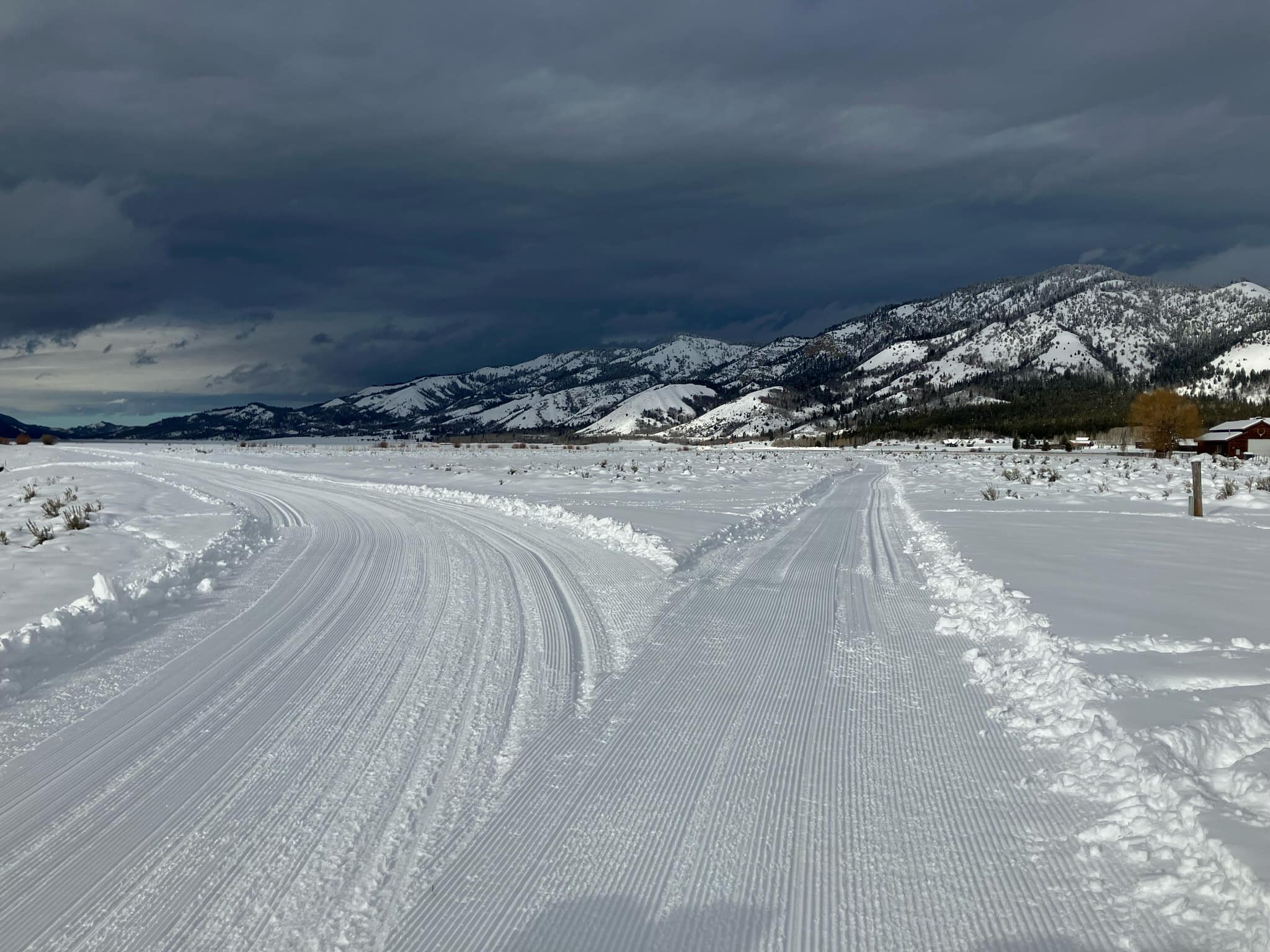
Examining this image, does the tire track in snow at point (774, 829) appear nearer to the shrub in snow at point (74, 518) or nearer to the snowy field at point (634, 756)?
the snowy field at point (634, 756)

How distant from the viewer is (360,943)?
2.99 metres

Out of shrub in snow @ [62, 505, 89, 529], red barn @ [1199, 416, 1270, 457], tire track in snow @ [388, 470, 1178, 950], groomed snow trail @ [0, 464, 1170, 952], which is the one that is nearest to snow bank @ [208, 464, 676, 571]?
groomed snow trail @ [0, 464, 1170, 952]

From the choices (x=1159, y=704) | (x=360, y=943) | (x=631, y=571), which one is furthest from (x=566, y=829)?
(x=631, y=571)

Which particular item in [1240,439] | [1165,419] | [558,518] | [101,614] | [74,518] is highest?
[1165,419]

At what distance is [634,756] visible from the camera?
4.63 meters

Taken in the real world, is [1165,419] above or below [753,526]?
above

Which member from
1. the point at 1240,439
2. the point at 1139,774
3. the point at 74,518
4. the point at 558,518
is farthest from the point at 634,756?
the point at 1240,439

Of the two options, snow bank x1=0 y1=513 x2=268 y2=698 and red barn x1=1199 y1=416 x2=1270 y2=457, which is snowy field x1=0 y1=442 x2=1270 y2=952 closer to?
snow bank x1=0 y1=513 x2=268 y2=698

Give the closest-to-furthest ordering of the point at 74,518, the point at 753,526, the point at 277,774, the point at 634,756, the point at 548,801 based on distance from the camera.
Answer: the point at 548,801 < the point at 277,774 < the point at 634,756 < the point at 74,518 < the point at 753,526

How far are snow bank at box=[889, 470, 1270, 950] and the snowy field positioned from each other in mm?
21

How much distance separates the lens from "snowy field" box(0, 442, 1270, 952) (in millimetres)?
3180

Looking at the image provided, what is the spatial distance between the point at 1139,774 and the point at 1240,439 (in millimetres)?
103252

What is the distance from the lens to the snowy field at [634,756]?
10.4 ft

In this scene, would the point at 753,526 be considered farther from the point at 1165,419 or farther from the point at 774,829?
the point at 1165,419
